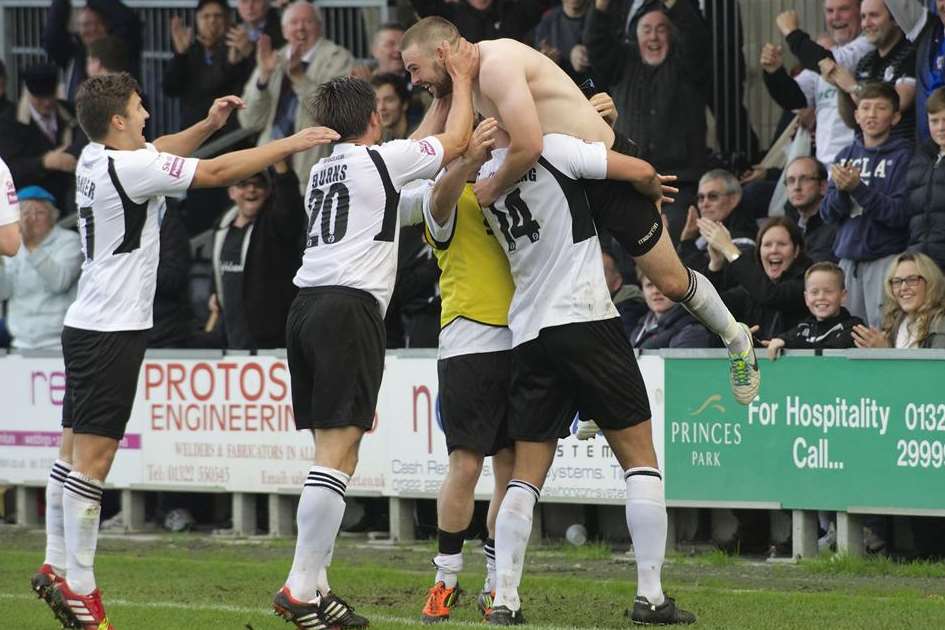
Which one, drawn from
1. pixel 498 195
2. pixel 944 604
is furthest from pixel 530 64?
pixel 944 604

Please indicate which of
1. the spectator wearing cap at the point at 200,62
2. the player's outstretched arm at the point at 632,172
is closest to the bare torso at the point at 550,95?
the player's outstretched arm at the point at 632,172

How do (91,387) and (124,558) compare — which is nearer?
(91,387)

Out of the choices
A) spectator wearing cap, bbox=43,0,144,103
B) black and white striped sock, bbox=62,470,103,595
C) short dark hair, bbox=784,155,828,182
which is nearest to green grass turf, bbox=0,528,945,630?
black and white striped sock, bbox=62,470,103,595

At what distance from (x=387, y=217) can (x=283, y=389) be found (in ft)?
17.9

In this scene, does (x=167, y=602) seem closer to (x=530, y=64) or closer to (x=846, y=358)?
(x=530, y=64)

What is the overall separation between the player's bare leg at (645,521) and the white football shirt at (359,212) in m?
1.38

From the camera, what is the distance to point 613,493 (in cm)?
1216

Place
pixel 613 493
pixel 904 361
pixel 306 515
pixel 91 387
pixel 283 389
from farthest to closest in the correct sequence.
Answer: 1. pixel 283 389
2. pixel 613 493
3. pixel 904 361
4. pixel 91 387
5. pixel 306 515

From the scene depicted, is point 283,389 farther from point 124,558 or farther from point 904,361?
point 904,361

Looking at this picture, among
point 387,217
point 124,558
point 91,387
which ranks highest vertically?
point 387,217

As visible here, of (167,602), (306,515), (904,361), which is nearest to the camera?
(306,515)

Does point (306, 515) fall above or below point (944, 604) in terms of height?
above

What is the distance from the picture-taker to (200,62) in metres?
17.4

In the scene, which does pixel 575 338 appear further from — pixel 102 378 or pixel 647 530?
pixel 102 378
